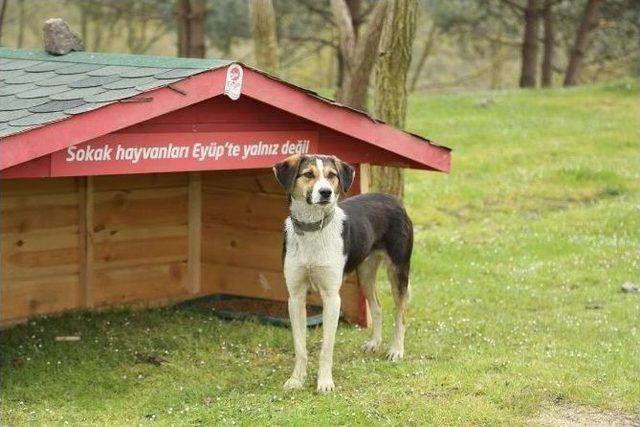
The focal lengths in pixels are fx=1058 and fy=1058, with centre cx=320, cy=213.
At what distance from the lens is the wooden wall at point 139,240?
9.93 metres

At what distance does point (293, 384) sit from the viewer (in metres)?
7.76

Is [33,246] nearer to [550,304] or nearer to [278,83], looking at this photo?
[278,83]

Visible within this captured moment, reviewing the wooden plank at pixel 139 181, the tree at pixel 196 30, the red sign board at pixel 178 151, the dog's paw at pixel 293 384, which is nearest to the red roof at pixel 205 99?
the red sign board at pixel 178 151

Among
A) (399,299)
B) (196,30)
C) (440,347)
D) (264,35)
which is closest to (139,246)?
(399,299)

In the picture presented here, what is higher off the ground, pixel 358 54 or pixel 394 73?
pixel 358 54

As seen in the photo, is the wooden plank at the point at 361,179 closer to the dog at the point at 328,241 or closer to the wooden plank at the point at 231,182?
the dog at the point at 328,241

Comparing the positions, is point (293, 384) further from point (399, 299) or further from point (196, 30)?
point (196, 30)

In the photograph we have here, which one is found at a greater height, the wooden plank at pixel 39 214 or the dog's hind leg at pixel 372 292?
the wooden plank at pixel 39 214

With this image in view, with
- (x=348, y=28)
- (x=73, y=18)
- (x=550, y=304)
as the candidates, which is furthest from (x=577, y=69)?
(x=550, y=304)

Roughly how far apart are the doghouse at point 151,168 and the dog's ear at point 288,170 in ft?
2.71

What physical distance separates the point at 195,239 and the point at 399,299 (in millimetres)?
3049

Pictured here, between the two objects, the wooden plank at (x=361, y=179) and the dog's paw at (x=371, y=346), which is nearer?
the dog's paw at (x=371, y=346)

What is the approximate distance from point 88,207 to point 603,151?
1200 cm

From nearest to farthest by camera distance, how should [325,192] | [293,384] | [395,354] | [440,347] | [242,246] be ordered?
[325,192], [293,384], [395,354], [440,347], [242,246]
